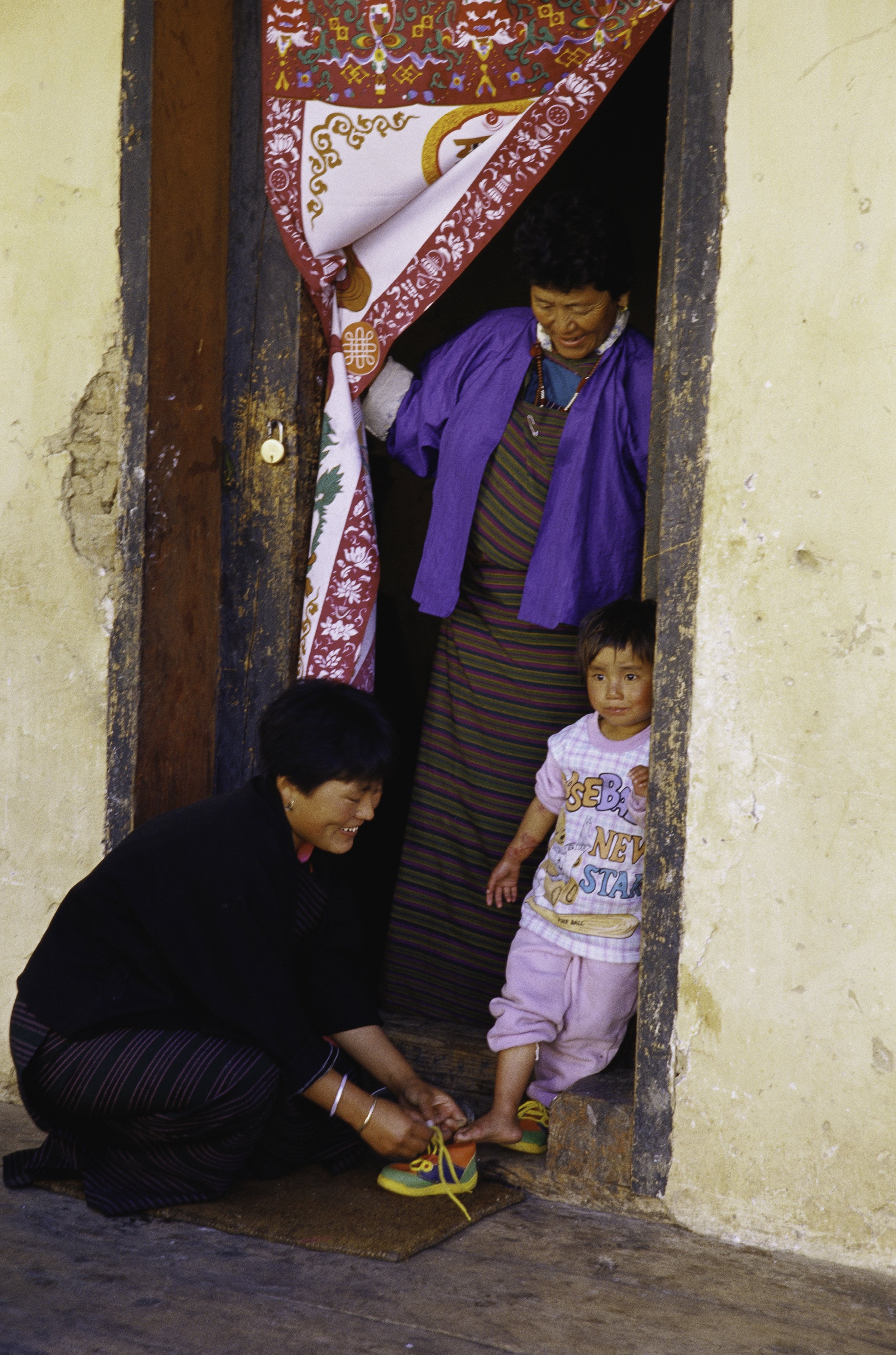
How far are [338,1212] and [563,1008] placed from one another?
63 cm

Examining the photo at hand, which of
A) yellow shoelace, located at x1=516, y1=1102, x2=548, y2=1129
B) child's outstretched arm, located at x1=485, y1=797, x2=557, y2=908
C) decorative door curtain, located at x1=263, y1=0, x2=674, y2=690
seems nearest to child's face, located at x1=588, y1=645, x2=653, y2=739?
child's outstretched arm, located at x1=485, y1=797, x2=557, y2=908

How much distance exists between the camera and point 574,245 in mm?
2754

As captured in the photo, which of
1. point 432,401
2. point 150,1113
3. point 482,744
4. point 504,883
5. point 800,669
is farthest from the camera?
point 482,744

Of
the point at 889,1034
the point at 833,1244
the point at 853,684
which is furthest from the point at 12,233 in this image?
the point at 833,1244

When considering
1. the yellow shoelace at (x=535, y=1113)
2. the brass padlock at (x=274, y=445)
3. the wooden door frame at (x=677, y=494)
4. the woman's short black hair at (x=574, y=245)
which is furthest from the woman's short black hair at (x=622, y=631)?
the yellow shoelace at (x=535, y=1113)

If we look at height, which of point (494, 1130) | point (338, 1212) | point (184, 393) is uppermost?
point (184, 393)

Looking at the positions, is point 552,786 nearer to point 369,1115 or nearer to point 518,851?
point 518,851

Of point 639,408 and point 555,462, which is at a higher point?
point 639,408

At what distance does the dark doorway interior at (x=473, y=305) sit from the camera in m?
3.98

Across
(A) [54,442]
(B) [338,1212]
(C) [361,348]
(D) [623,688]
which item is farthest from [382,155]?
(B) [338,1212]

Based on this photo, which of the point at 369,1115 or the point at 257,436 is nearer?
the point at 369,1115

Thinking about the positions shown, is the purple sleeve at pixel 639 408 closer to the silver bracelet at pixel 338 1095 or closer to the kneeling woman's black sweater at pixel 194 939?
the kneeling woman's black sweater at pixel 194 939

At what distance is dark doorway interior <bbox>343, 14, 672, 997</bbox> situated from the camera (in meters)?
3.98

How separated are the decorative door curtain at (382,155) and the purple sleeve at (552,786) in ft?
1.66
